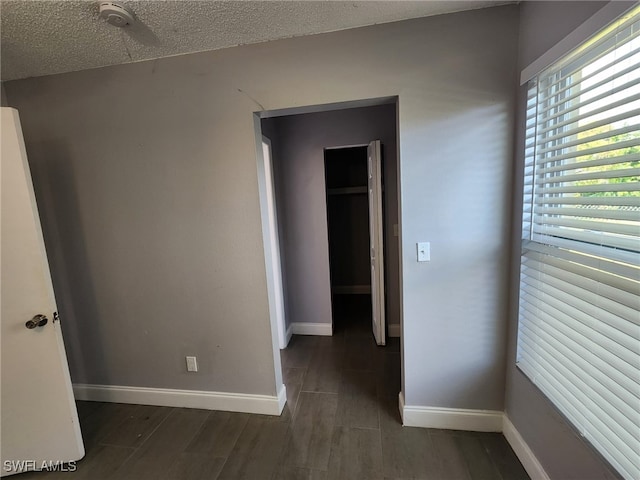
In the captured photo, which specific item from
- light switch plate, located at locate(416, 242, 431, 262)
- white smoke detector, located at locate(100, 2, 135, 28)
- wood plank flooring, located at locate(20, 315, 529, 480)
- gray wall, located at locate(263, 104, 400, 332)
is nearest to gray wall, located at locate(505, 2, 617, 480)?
wood plank flooring, located at locate(20, 315, 529, 480)

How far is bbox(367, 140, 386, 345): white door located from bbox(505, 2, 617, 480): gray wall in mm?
1115

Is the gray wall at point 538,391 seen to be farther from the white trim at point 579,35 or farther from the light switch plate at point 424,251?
the light switch plate at point 424,251

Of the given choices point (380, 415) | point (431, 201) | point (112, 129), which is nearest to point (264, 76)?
point (112, 129)

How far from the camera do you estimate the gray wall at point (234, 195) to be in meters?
1.47

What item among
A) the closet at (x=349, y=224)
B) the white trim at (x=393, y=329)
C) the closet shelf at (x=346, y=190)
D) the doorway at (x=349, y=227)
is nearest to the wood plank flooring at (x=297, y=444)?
the white trim at (x=393, y=329)

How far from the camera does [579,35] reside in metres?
0.99

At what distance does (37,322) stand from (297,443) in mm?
1626

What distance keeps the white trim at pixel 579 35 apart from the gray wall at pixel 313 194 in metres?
1.36

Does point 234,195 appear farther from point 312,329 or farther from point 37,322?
point 312,329

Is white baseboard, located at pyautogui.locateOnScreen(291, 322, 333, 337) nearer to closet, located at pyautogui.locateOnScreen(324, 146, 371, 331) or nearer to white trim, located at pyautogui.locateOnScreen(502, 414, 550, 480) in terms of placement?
closet, located at pyautogui.locateOnScreen(324, 146, 371, 331)

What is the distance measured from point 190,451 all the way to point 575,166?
2.51 meters

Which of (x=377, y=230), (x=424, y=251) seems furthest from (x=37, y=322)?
(x=377, y=230)

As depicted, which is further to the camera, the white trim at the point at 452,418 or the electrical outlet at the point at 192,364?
the electrical outlet at the point at 192,364

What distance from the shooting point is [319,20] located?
4.62 feet
